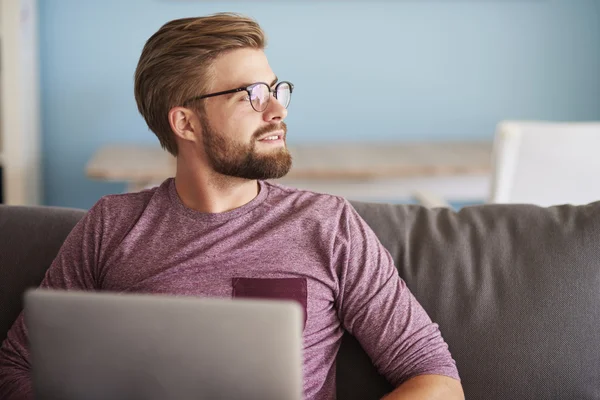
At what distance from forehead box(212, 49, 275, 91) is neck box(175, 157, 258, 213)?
0.54 feet

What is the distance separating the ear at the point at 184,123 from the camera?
1.64 m

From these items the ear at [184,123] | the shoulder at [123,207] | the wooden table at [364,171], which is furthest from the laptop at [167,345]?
the wooden table at [364,171]

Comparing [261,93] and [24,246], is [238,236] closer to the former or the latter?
[261,93]

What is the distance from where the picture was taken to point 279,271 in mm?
1505

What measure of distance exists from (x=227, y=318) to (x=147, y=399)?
152 millimetres

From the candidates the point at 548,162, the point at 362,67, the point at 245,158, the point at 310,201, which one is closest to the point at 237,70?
the point at 245,158

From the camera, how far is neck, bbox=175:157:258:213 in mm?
1591

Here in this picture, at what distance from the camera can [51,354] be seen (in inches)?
40.3

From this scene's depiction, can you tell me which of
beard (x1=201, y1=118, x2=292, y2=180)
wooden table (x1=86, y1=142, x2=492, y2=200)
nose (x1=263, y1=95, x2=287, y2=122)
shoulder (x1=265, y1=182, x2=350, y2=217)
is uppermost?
nose (x1=263, y1=95, x2=287, y2=122)

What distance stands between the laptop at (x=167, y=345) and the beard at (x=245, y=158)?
61 cm

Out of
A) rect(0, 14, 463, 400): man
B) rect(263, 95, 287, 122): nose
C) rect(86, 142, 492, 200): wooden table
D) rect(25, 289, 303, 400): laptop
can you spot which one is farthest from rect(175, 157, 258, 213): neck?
rect(86, 142, 492, 200): wooden table

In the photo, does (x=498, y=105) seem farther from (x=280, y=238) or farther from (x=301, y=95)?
(x=280, y=238)

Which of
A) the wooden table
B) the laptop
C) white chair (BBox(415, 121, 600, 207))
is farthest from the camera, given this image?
the wooden table

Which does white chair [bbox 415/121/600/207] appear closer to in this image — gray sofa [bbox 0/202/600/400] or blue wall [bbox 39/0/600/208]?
gray sofa [bbox 0/202/600/400]
